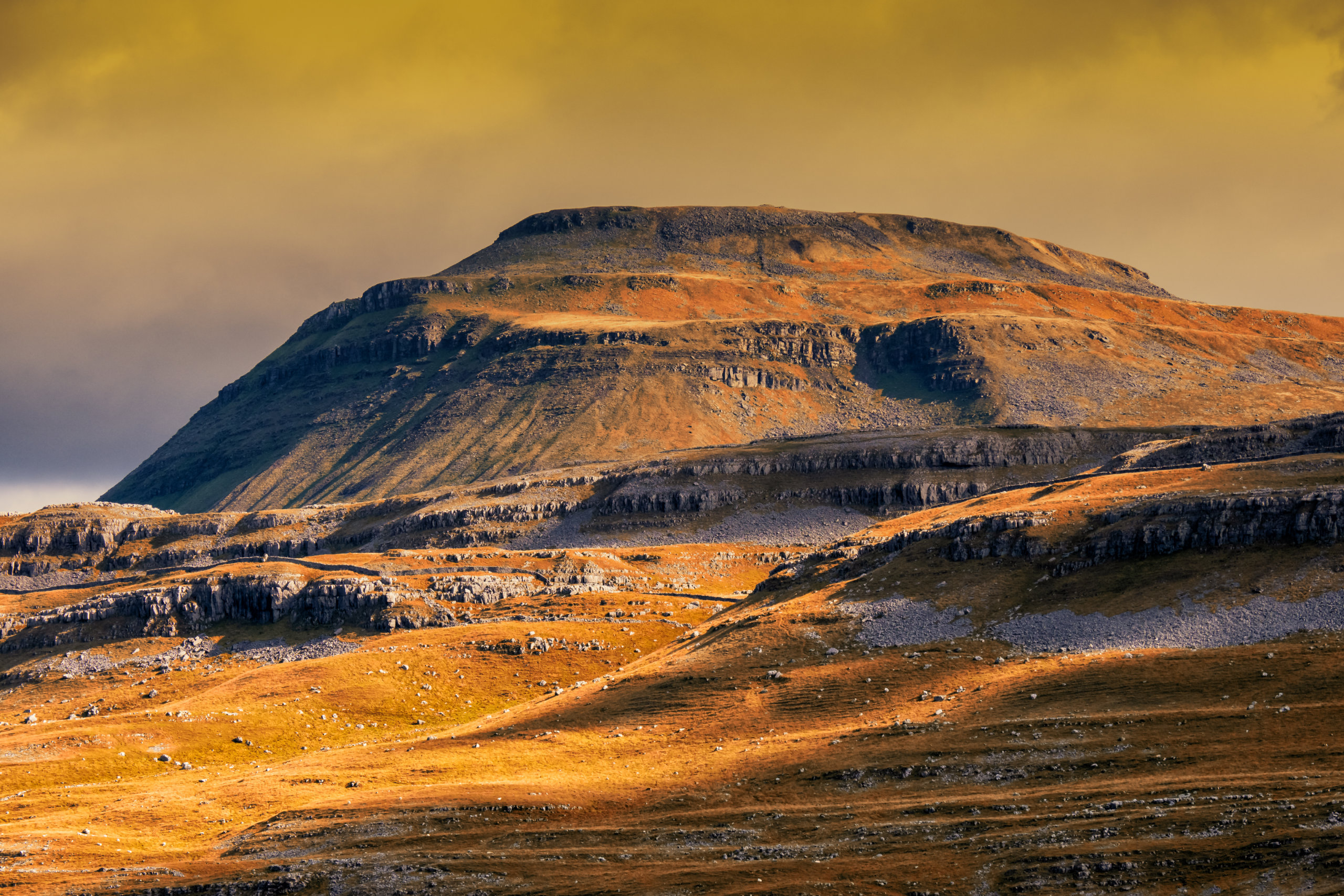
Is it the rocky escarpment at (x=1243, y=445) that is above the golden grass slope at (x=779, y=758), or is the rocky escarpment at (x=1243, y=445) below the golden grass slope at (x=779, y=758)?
above

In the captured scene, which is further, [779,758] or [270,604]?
[270,604]

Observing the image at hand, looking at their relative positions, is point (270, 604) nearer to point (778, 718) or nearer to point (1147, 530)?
point (778, 718)

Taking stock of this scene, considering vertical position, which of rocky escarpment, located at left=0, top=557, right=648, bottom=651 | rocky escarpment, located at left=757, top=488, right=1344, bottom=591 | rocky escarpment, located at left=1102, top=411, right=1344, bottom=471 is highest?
rocky escarpment, located at left=1102, top=411, right=1344, bottom=471

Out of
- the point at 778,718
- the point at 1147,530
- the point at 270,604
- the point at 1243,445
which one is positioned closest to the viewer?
the point at 778,718

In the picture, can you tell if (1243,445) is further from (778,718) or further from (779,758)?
(779,758)

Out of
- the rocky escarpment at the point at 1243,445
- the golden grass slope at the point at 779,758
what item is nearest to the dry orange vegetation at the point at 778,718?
the golden grass slope at the point at 779,758

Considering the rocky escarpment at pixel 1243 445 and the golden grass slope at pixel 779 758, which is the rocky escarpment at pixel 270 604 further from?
the rocky escarpment at pixel 1243 445

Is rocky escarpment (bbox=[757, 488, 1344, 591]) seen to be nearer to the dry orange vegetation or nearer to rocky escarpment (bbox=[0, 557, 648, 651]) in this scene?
the dry orange vegetation

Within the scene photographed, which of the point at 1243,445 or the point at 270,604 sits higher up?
the point at 1243,445

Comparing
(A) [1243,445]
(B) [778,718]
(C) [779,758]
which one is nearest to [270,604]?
(B) [778,718]

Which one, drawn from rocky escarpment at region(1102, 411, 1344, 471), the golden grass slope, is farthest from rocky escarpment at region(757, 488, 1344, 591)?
rocky escarpment at region(1102, 411, 1344, 471)

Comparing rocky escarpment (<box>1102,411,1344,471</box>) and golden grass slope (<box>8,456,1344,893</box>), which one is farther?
rocky escarpment (<box>1102,411,1344,471</box>)

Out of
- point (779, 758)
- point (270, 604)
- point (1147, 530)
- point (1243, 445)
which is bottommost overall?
point (779, 758)

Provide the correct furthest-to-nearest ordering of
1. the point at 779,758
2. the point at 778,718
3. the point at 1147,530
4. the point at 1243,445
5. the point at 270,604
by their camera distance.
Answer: the point at 270,604 → the point at 1243,445 → the point at 1147,530 → the point at 778,718 → the point at 779,758
